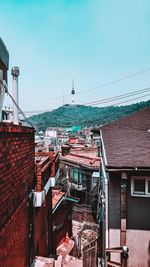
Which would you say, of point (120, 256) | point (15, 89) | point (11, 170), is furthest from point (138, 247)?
point (15, 89)

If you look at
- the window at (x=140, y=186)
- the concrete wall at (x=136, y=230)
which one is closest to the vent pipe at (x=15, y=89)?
the concrete wall at (x=136, y=230)

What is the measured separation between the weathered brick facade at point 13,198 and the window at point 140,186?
3.16 m

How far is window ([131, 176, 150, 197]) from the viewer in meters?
6.14

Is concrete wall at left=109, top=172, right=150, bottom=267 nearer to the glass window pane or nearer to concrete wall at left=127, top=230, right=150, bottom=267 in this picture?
concrete wall at left=127, top=230, right=150, bottom=267

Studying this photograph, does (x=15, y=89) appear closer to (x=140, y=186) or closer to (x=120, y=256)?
(x=140, y=186)

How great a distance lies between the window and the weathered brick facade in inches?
125

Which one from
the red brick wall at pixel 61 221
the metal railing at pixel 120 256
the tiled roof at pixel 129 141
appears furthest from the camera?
the red brick wall at pixel 61 221

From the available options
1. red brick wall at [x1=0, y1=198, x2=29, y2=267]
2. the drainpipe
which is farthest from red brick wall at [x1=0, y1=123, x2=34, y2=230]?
the drainpipe

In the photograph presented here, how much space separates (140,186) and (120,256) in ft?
6.66

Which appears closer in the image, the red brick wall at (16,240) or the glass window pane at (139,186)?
the red brick wall at (16,240)

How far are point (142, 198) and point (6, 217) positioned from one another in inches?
174

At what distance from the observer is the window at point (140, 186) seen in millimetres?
6145

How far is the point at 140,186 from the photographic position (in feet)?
20.4

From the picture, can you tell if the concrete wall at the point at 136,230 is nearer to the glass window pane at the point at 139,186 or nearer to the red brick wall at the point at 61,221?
the glass window pane at the point at 139,186
